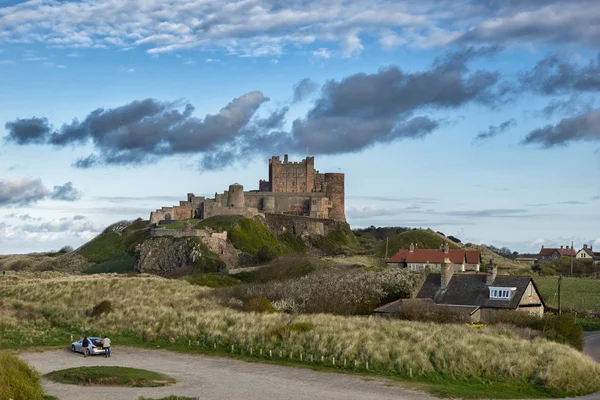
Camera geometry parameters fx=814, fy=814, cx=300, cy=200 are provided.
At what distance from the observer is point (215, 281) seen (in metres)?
72.8

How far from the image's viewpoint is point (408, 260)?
79.5 meters

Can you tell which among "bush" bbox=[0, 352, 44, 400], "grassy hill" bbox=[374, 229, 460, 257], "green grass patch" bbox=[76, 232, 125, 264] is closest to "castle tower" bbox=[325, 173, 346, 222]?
"grassy hill" bbox=[374, 229, 460, 257]

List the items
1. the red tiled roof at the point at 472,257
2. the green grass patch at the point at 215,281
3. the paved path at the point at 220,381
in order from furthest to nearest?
the red tiled roof at the point at 472,257
the green grass patch at the point at 215,281
the paved path at the point at 220,381

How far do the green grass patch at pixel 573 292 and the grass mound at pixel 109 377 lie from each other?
140 feet

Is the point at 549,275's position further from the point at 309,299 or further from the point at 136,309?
the point at 136,309

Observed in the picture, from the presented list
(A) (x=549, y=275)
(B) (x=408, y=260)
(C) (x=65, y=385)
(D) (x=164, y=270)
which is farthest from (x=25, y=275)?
(A) (x=549, y=275)

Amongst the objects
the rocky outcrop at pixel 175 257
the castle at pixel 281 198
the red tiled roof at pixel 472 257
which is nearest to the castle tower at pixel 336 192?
the castle at pixel 281 198

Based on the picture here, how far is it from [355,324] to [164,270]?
51293 millimetres

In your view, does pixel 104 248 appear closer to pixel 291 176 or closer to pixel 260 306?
pixel 291 176

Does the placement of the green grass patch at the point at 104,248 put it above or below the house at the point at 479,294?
above

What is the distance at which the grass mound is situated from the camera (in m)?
30.8

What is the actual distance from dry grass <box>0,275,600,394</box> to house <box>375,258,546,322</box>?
7724 millimetres

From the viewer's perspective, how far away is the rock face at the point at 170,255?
91.0 meters

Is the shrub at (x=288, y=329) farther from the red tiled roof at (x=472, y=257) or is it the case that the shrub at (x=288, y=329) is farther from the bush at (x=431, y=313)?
the red tiled roof at (x=472, y=257)
